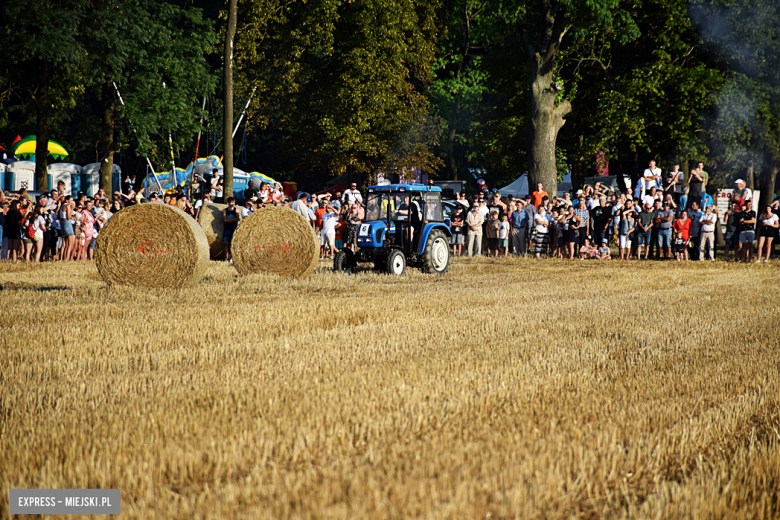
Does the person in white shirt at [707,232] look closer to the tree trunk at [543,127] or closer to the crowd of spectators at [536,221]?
the crowd of spectators at [536,221]

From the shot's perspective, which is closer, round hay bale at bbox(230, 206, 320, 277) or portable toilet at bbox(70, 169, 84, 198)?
round hay bale at bbox(230, 206, 320, 277)

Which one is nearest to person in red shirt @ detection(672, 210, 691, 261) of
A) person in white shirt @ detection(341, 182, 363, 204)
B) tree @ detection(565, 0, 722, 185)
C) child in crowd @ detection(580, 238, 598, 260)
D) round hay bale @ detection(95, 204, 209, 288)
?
child in crowd @ detection(580, 238, 598, 260)

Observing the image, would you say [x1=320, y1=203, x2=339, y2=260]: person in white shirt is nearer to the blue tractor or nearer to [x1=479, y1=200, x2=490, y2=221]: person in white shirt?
[x1=479, y1=200, x2=490, y2=221]: person in white shirt

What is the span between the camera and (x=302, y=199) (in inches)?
691

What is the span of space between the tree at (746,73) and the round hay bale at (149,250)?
784 inches

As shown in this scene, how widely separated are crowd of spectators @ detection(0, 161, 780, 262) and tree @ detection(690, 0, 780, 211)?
4086 millimetres

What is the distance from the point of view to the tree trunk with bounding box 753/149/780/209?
77.9ft

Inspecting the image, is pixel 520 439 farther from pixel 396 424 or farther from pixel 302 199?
pixel 302 199

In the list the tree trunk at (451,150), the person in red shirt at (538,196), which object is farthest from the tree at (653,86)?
the tree trunk at (451,150)

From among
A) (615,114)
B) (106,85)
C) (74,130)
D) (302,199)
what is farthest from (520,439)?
(74,130)

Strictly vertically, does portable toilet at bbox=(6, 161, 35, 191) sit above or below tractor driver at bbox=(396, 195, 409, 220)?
above

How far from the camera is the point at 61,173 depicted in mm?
35656

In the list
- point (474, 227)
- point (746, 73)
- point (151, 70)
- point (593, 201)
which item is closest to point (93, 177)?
point (151, 70)

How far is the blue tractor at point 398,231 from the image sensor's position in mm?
14023
